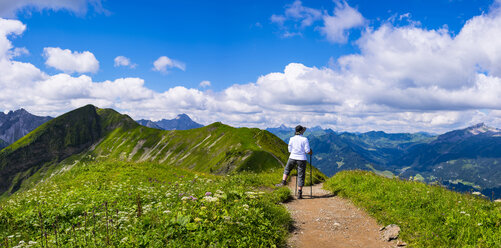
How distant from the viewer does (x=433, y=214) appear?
905 centimetres

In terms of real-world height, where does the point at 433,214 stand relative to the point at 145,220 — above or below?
below

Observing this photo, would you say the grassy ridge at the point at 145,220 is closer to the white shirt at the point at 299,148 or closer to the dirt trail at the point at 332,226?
the dirt trail at the point at 332,226

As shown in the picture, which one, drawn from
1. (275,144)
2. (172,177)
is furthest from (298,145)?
(275,144)

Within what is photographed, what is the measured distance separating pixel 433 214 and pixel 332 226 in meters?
3.39

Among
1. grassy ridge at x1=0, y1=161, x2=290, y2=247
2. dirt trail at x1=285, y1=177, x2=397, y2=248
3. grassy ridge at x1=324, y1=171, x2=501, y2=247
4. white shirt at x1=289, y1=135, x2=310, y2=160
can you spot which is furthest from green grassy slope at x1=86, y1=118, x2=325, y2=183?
grassy ridge at x1=0, y1=161, x2=290, y2=247

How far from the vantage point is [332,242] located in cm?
867

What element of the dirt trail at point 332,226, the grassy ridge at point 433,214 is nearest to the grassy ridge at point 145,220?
the dirt trail at point 332,226

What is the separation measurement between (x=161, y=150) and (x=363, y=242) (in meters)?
190

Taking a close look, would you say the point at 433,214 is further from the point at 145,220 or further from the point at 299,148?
the point at 145,220

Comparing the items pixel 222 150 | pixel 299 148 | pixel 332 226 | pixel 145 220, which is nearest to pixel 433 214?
pixel 332 226

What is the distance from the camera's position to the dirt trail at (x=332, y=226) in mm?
8617

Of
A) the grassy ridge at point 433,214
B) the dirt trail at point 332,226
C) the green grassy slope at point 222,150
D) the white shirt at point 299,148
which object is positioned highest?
the white shirt at point 299,148

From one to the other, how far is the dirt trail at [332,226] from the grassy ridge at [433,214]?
0.57 meters

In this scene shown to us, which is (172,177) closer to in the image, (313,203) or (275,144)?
(313,203)
